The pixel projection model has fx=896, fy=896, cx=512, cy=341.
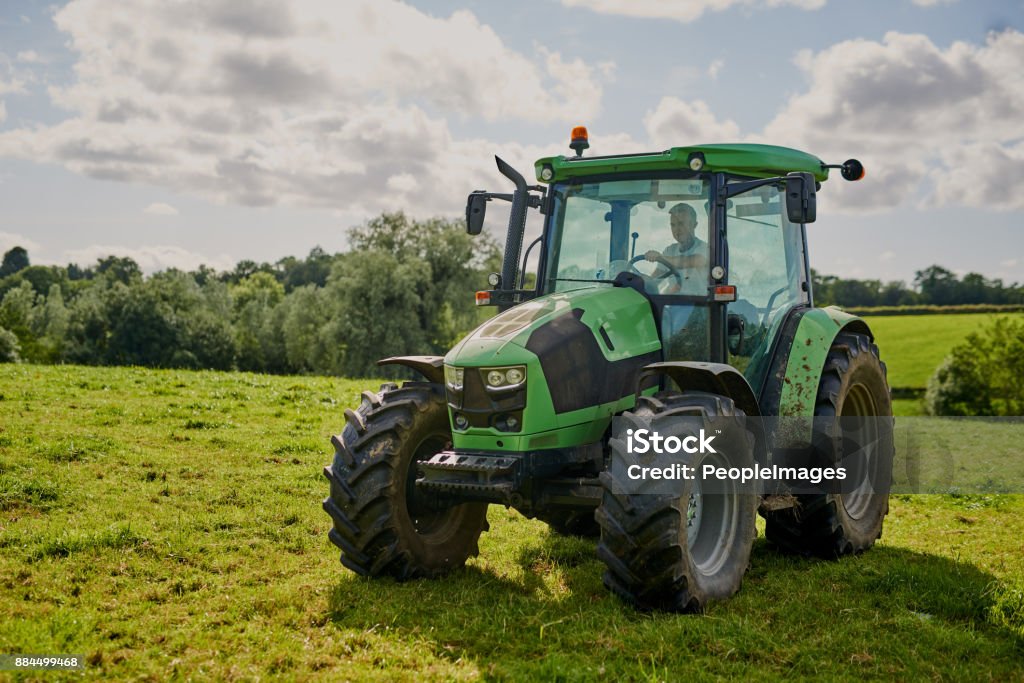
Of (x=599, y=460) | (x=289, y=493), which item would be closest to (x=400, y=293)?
(x=289, y=493)

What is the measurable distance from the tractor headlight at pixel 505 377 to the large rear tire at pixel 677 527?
0.72 metres

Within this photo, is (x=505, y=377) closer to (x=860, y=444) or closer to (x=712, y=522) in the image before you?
(x=712, y=522)

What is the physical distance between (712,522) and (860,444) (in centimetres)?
278

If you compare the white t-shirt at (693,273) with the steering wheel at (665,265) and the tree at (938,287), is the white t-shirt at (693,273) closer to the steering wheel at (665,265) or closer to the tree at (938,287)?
the steering wheel at (665,265)

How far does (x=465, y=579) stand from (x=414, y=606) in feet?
2.53

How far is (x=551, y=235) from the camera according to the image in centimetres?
725

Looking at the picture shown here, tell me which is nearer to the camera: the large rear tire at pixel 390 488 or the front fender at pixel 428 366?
the large rear tire at pixel 390 488

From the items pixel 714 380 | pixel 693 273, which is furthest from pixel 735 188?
pixel 714 380

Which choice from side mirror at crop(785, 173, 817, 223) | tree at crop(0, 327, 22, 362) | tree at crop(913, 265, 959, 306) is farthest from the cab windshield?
tree at crop(913, 265, 959, 306)

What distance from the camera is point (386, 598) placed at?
592cm

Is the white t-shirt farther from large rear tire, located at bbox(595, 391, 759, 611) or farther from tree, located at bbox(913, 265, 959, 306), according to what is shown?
tree, located at bbox(913, 265, 959, 306)

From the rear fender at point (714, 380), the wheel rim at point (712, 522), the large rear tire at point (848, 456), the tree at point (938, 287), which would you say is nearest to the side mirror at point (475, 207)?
the rear fender at point (714, 380)

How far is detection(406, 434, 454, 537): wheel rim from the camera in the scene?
6.41 m

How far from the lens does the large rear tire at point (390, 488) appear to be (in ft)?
20.0
